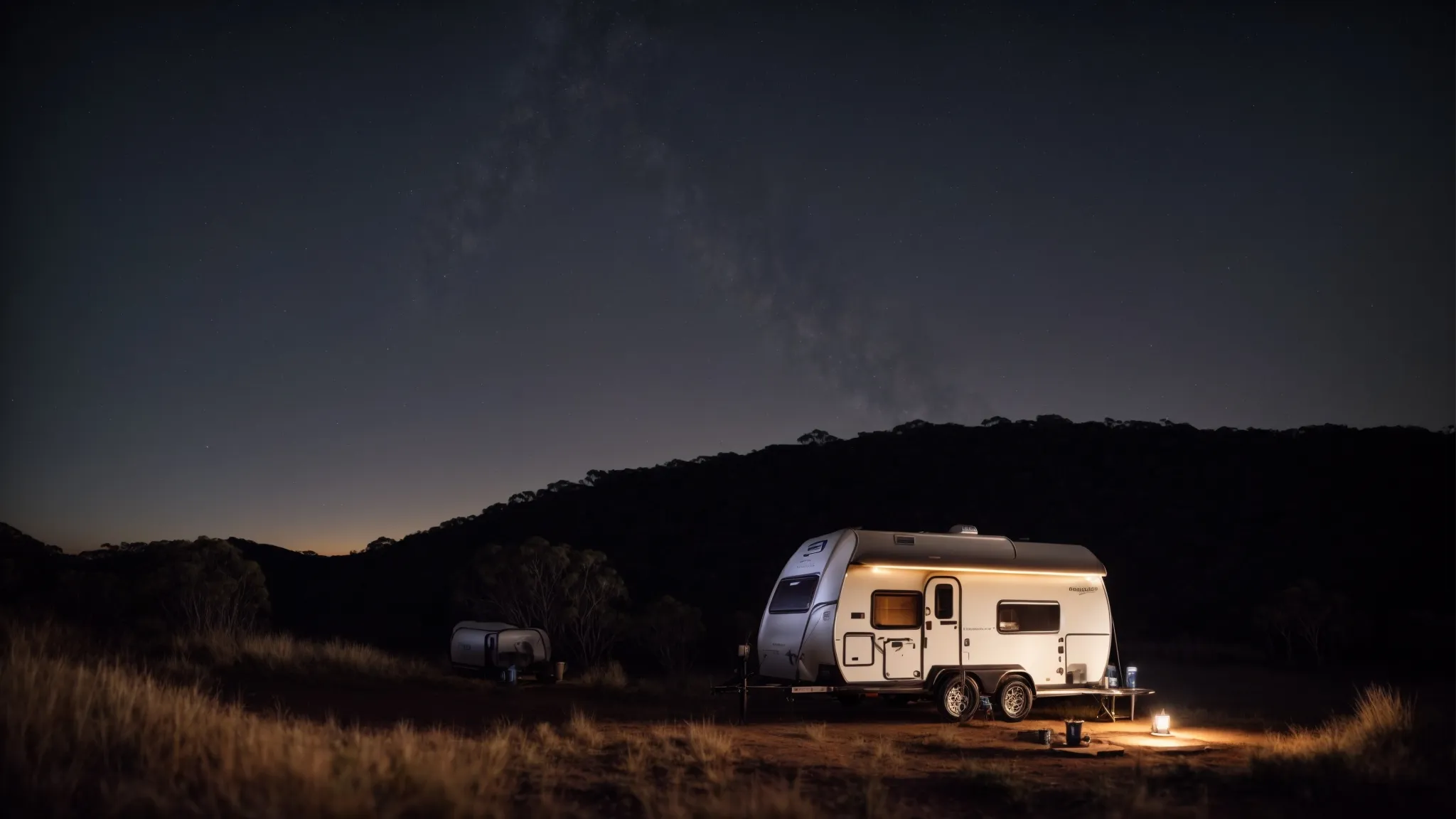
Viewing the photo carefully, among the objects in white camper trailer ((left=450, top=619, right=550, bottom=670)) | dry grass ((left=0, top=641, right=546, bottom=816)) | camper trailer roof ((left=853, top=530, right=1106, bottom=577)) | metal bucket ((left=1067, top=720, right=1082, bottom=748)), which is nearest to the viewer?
dry grass ((left=0, top=641, right=546, bottom=816))

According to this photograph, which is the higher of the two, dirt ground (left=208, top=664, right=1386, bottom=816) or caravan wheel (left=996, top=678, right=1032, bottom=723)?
caravan wheel (left=996, top=678, right=1032, bottom=723)

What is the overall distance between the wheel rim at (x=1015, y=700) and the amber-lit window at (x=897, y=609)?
1.97 metres

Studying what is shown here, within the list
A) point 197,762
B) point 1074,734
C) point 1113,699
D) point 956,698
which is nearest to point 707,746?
point 1074,734

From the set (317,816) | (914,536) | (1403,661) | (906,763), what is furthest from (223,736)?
(1403,661)

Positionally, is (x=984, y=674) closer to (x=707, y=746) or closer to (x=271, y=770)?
(x=707, y=746)

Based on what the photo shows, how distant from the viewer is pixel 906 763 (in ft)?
38.0

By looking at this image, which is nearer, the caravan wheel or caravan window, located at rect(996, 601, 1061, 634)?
the caravan wheel

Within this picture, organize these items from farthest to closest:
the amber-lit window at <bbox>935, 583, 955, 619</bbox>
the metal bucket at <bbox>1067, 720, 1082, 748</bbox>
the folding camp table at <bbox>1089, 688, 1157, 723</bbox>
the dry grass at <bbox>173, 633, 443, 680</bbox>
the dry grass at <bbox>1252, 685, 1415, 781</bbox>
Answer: the dry grass at <bbox>173, 633, 443, 680</bbox>
the folding camp table at <bbox>1089, 688, 1157, 723</bbox>
the amber-lit window at <bbox>935, 583, 955, 619</bbox>
the metal bucket at <bbox>1067, 720, 1082, 748</bbox>
the dry grass at <bbox>1252, 685, 1415, 781</bbox>

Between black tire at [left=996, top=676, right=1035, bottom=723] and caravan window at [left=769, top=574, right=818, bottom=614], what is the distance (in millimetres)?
3353

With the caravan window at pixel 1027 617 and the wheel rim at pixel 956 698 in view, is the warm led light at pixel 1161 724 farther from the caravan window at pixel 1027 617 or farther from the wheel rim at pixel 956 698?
the wheel rim at pixel 956 698

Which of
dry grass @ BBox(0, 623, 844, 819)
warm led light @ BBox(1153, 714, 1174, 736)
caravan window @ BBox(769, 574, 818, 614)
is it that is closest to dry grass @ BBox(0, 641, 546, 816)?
dry grass @ BBox(0, 623, 844, 819)

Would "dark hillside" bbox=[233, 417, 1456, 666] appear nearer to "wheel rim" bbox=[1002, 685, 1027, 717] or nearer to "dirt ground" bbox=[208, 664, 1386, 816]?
"dirt ground" bbox=[208, 664, 1386, 816]

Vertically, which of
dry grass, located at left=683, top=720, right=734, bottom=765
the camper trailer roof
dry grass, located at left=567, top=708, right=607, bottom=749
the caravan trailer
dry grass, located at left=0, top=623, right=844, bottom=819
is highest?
the camper trailer roof

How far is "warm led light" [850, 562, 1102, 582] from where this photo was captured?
52.7ft
